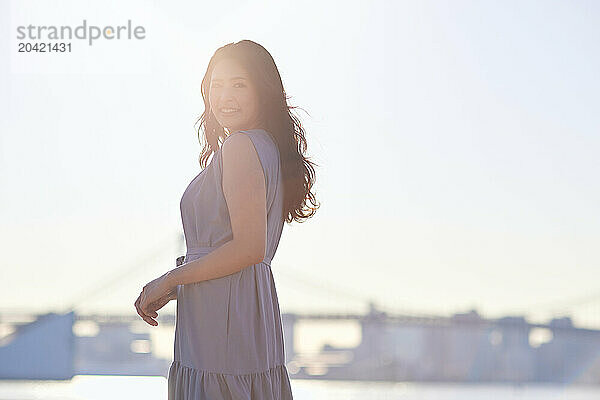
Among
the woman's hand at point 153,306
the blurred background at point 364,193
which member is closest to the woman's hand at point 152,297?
the woman's hand at point 153,306

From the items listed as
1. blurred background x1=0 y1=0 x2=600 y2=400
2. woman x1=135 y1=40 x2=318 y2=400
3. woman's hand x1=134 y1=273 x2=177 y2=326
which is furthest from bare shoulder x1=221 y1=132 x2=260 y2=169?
blurred background x1=0 y1=0 x2=600 y2=400

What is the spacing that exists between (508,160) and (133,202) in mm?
4355

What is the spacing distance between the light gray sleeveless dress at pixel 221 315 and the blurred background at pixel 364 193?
503cm

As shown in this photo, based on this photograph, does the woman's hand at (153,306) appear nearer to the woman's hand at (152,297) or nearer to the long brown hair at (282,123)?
the woman's hand at (152,297)

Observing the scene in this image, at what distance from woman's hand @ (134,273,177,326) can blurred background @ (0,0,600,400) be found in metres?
5.04

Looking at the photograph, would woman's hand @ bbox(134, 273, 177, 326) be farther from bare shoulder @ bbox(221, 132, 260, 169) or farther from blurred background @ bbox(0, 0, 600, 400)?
blurred background @ bbox(0, 0, 600, 400)

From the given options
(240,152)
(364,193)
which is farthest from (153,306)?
(364,193)

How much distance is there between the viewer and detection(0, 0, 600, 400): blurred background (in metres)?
8.21

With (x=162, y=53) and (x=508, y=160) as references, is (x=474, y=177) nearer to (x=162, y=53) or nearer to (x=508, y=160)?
(x=508, y=160)

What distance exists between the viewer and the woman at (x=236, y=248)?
952mm

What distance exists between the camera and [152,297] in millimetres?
968

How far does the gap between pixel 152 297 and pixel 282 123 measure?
0.23 m

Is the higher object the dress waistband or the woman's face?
the woman's face

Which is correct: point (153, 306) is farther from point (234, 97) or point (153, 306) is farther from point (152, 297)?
point (234, 97)
